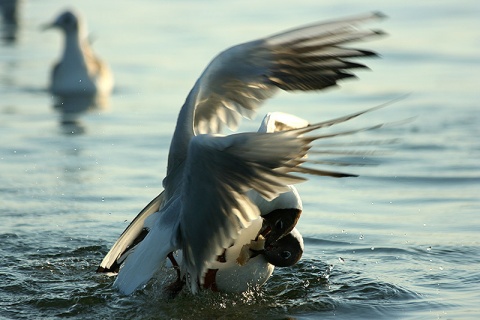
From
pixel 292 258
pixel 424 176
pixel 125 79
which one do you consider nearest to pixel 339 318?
pixel 292 258

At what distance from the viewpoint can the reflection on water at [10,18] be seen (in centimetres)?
1621

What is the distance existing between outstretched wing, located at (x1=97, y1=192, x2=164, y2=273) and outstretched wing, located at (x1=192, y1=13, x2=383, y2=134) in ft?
2.55

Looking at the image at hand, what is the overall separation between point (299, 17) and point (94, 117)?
442 cm

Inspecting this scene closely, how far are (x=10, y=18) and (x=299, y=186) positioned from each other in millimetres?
10048

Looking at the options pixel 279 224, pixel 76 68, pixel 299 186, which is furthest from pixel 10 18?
pixel 279 224

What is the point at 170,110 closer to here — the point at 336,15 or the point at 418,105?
the point at 418,105

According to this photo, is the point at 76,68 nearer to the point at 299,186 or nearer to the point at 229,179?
the point at 299,186

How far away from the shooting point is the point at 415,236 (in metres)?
7.50

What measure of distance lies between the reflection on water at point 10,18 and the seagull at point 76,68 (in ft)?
5.79

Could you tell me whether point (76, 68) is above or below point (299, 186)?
below

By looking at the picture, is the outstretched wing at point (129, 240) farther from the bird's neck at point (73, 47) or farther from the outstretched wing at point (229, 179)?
the bird's neck at point (73, 47)

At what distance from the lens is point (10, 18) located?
1741 cm

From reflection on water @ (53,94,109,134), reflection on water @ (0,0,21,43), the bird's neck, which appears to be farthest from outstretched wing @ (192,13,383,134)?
reflection on water @ (0,0,21,43)

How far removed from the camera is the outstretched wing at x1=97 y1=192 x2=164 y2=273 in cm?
668
